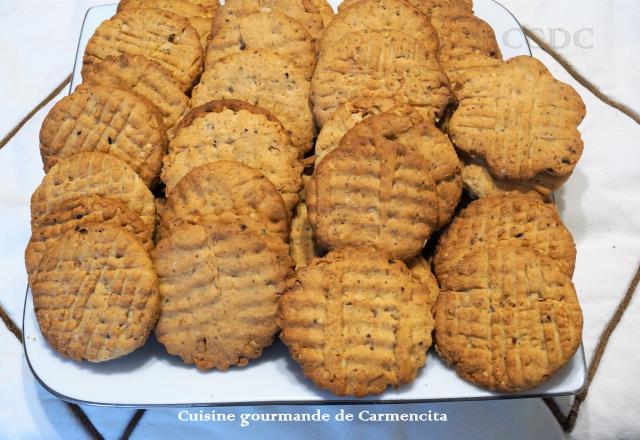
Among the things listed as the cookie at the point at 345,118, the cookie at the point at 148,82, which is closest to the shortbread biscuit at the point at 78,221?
the cookie at the point at 148,82

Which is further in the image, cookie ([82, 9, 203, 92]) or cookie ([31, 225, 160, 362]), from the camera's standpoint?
cookie ([82, 9, 203, 92])

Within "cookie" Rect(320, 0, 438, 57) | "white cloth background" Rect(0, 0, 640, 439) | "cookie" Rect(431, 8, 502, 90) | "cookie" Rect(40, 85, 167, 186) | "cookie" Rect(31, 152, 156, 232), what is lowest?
"white cloth background" Rect(0, 0, 640, 439)

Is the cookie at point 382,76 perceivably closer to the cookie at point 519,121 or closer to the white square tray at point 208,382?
the cookie at point 519,121

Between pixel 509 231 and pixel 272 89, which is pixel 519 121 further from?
pixel 272 89

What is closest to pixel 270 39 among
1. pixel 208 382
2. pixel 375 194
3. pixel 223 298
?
pixel 375 194

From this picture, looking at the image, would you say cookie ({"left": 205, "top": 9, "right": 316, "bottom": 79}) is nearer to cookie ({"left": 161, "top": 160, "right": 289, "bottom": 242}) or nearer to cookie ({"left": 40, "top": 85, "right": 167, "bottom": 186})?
cookie ({"left": 40, "top": 85, "right": 167, "bottom": 186})

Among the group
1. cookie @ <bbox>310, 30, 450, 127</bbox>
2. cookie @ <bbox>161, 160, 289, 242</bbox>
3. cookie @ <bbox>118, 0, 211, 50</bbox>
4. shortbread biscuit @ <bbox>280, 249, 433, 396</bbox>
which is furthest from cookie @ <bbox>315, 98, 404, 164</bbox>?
cookie @ <bbox>118, 0, 211, 50</bbox>

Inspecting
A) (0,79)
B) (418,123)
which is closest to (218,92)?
(418,123)
